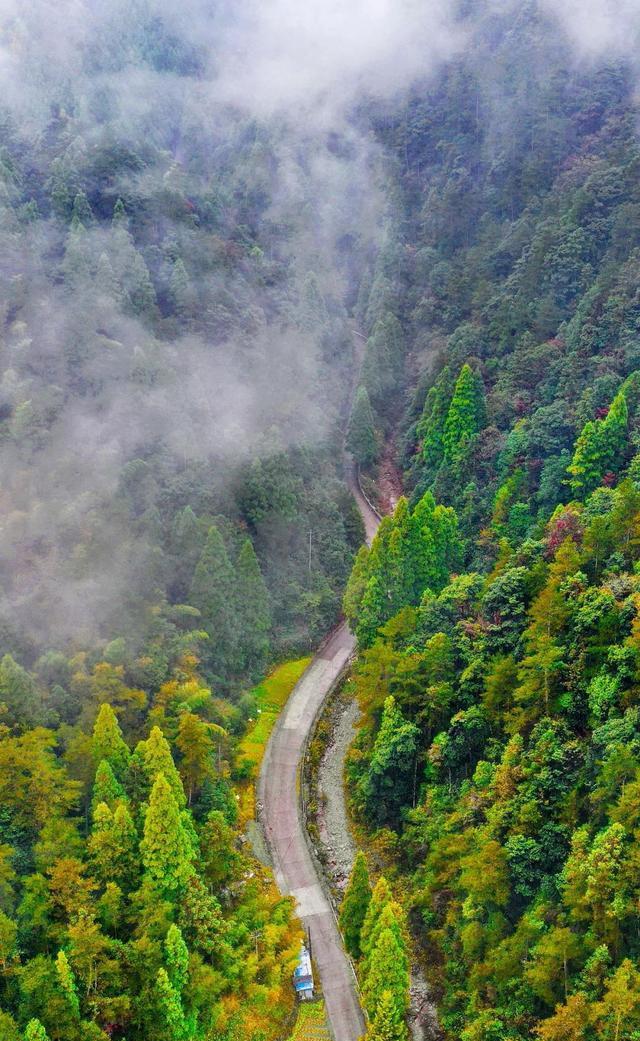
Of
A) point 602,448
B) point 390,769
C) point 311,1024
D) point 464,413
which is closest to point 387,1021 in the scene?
point 311,1024

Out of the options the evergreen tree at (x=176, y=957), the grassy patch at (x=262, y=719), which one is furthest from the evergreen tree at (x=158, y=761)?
the grassy patch at (x=262, y=719)

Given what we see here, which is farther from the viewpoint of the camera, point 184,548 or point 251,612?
point 251,612

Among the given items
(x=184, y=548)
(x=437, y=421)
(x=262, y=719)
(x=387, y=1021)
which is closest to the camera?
(x=387, y=1021)

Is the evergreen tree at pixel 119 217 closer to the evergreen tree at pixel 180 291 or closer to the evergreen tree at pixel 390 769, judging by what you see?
the evergreen tree at pixel 180 291

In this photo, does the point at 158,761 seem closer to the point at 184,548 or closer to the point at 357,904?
the point at 357,904

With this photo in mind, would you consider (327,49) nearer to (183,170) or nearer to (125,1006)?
(183,170)

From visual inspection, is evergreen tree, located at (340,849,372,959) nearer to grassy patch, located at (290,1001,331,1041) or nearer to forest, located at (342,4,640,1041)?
forest, located at (342,4,640,1041)

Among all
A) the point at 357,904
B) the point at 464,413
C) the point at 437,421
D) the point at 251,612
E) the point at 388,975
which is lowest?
the point at 388,975
